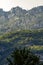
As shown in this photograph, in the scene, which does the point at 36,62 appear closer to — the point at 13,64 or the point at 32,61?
the point at 32,61

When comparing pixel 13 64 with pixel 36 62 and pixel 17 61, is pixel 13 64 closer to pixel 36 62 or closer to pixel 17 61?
pixel 17 61

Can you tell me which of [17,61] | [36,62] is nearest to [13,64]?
[17,61]

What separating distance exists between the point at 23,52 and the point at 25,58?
72.8 inches

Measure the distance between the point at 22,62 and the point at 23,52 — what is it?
8.98ft

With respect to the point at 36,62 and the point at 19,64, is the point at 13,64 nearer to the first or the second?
the point at 19,64

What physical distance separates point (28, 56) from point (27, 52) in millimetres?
1351

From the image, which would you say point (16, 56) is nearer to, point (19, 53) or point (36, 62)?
point (19, 53)

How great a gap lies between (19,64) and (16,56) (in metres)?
2.14

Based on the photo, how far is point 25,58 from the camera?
179 ft

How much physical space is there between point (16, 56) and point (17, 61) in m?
1.26

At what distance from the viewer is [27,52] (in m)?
56.2

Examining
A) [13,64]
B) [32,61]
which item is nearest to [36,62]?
[32,61]

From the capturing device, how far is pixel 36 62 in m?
55.3

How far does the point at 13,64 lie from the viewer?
54.5 metres
